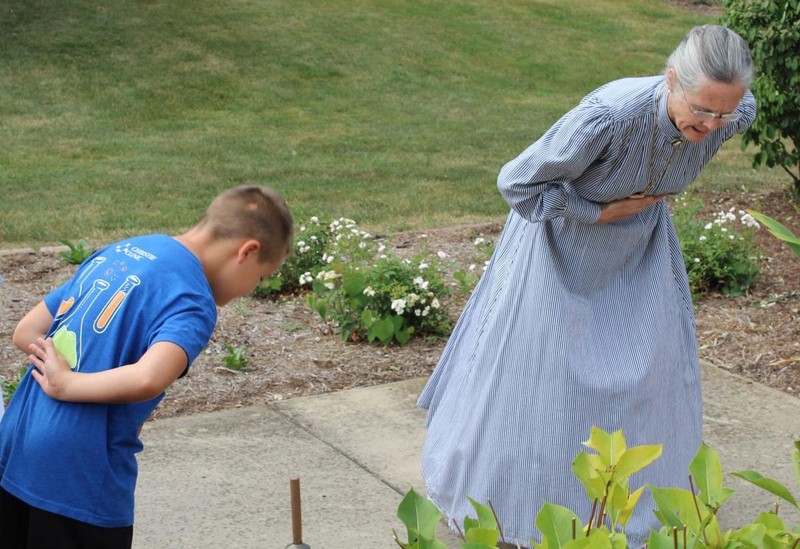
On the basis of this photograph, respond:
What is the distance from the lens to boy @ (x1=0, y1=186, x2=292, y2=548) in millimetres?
2260

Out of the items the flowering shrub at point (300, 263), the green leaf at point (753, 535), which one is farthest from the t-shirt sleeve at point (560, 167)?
the flowering shrub at point (300, 263)

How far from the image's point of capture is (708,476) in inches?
63.1

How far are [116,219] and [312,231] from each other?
2.07m

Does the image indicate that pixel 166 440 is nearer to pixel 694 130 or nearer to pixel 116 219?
pixel 694 130

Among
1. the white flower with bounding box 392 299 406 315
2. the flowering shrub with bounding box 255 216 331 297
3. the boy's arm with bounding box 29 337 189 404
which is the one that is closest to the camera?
the boy's arm with bounding box 29 337 189 404

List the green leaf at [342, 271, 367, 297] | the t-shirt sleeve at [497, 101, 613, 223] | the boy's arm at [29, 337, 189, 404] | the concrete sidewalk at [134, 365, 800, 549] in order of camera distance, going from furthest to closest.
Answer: the green leaf at [342, 271, 367, 297] < the concrete sidewalk at [134, 365, 800, 549] < the t-shirt sleeve at [497, 101, 613, 223] < the boy's arm at [29, 337, 189, 404]

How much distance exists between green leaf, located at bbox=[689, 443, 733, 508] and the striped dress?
63.2 inches

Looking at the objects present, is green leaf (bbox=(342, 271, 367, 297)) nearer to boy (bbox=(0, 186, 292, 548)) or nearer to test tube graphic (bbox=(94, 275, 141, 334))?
boy (bbox=(0, 186, 292, 548))

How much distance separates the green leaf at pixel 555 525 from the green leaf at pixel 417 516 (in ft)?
0.49

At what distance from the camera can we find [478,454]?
332 centimetres

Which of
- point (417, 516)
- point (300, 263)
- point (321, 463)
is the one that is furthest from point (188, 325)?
point (300, 263)

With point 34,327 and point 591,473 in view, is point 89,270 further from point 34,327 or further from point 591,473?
point 591,473

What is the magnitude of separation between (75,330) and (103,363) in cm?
10

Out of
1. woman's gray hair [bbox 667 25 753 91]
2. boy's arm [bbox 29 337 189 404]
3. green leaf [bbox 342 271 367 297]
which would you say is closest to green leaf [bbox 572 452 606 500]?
boy's arm [bbox 29 337 189 404]
